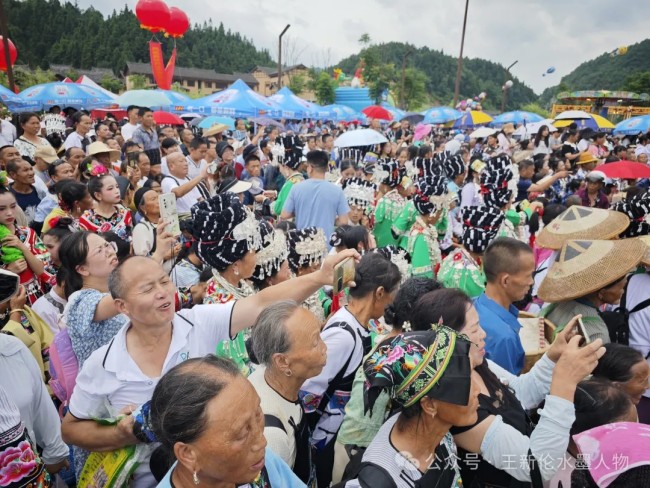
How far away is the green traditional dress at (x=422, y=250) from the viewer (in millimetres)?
4547

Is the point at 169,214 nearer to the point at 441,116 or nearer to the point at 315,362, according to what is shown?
the point at 315,362

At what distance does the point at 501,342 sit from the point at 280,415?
1.43m

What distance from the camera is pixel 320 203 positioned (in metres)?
5.15

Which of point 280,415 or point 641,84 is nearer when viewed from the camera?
point 280,415

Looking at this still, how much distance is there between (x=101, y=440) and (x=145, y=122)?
29.5ft

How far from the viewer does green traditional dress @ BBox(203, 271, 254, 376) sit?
2.62m

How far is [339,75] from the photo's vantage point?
203ft

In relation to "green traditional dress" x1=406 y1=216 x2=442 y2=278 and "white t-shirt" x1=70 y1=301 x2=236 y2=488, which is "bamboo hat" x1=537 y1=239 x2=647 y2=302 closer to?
"green traditional dress" x1=406 y1=216 x2=442 y2=278

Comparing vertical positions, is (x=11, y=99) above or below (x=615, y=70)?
below

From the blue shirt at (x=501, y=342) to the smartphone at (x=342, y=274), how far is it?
93 centimetres

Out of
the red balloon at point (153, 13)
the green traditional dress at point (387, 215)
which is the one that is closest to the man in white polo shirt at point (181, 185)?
the green traditional dress at point (387, 215)

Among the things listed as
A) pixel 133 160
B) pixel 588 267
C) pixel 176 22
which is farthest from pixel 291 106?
pixel 588 267

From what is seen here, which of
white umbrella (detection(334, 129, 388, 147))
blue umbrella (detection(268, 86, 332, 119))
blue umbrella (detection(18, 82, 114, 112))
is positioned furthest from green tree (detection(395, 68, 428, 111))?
white umbrella (detection(334, 129, 388, 147))

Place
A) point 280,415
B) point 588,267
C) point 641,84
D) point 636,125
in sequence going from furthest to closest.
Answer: point 641,84
point 636,125
point 588,267
point 280,415
